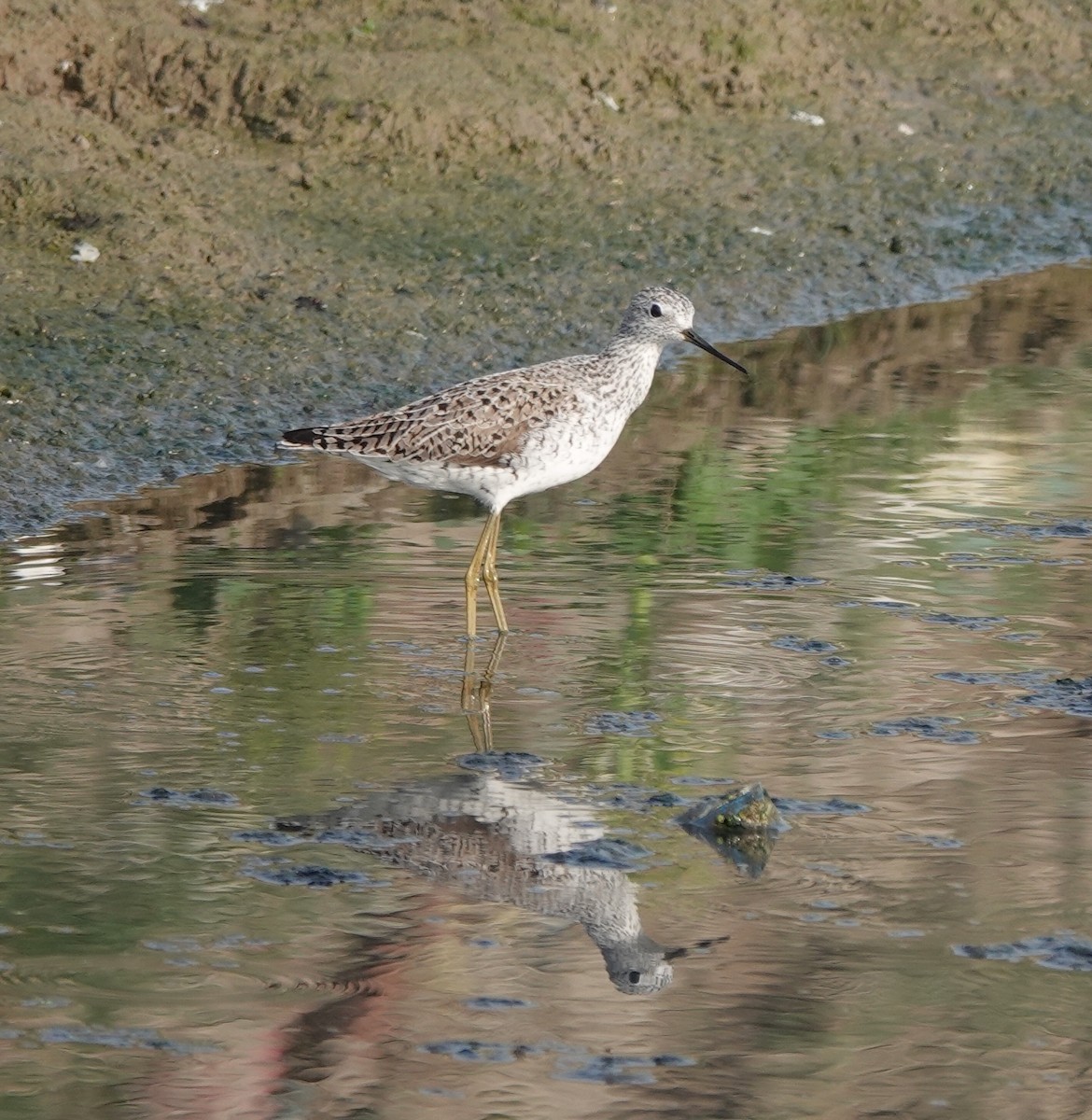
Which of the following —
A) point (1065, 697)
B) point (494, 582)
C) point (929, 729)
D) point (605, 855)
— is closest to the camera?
point (605, 855)

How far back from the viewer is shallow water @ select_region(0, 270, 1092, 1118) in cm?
423

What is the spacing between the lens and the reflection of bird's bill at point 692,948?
4613 millimetres

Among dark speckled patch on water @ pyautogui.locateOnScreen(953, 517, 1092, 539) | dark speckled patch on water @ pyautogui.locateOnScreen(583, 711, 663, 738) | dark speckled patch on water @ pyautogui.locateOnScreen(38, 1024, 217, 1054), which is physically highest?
dark speckled patch on water @ pyautogui.locateOnScreen(953, 517, 1092, 539)

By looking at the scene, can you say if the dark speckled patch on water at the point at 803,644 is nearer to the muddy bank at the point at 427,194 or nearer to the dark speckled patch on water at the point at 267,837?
the dark speckled patch on water at the point at 267,837

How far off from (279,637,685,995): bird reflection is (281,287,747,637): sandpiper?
1.65 m

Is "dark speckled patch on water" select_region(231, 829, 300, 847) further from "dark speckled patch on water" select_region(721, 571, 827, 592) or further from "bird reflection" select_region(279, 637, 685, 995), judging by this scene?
"dark speckled patch on water" select_region(721, 571, 827, 592)

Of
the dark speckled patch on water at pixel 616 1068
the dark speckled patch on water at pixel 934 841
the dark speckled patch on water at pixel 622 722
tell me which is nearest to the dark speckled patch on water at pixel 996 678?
the dark speckled patch on water at pixel 622 722

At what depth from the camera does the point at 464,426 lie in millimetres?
7414

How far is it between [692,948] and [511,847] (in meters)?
0.70

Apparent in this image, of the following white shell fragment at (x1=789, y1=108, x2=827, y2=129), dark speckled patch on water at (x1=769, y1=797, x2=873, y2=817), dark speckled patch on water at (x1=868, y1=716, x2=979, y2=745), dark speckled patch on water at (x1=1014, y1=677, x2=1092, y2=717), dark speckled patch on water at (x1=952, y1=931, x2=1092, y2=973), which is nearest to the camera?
dark speckled patch on water at (x1=952, y1=931, x2=1092, y2=973)

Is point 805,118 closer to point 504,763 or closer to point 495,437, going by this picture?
point 495,437

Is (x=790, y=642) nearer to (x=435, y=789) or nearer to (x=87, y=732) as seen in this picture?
(x=435, y=789)

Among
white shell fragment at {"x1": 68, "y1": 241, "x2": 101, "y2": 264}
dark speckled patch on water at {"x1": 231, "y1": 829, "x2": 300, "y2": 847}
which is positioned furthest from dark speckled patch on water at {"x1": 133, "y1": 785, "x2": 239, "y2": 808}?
white shell fragment at {"x1": 68, "y1": 241, "x2": 101, "y2": 264}

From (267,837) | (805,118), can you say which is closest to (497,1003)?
(267,837)
